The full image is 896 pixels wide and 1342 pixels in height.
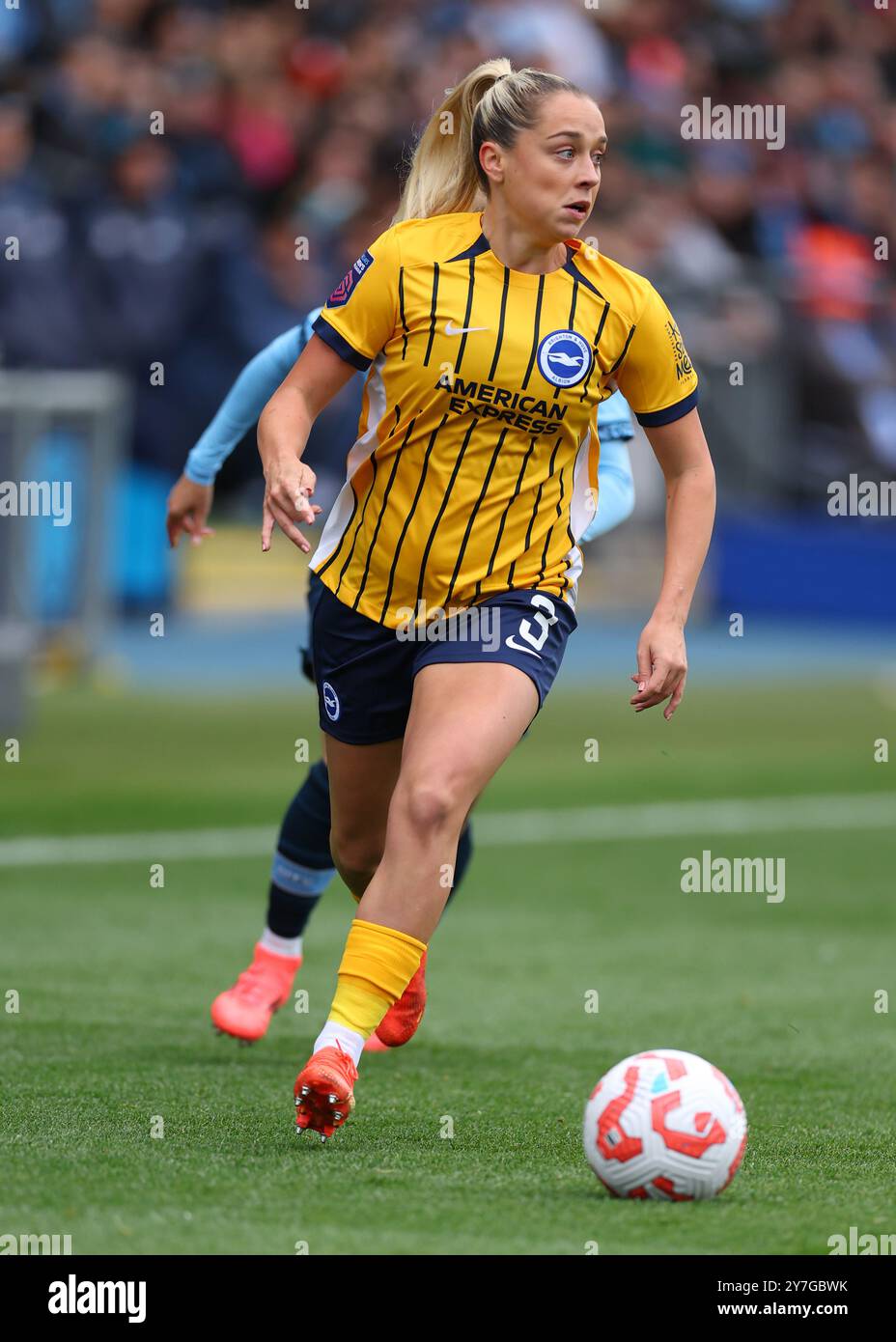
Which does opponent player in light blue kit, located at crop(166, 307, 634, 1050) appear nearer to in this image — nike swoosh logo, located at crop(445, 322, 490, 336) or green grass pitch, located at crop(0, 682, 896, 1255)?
green grass pitch, located at crop(0, 682, 896, 1255)

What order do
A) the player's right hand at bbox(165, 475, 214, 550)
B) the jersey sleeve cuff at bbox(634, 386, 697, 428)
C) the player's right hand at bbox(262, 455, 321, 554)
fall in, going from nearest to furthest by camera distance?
the player's right hand at bbox(262, 455, 321, 554), the jersey sleeve cuff at bbox(634, 386, 697, 428), the player's right hand at bbox(165, 475, 214, 550)

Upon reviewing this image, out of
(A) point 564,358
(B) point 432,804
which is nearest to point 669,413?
(A) point 564,358

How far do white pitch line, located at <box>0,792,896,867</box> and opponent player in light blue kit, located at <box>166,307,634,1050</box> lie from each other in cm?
349

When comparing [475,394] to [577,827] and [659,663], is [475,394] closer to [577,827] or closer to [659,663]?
[659,663]

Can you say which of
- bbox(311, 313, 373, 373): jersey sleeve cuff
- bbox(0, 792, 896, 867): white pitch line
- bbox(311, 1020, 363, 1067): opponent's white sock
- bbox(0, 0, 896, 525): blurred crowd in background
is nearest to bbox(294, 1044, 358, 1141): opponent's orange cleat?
bbox(311, 1020, 363, 1067): opponent's white sock

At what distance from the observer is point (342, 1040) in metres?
5.01

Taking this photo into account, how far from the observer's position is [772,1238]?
4.30 m

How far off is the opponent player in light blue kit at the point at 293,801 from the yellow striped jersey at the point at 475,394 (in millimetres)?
876

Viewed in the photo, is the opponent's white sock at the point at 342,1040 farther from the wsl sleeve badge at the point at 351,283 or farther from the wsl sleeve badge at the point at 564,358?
the wsl sleeve badge at the point at 351,283

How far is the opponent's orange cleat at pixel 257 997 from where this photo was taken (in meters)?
6.51

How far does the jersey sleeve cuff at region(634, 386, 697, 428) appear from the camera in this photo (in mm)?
5445

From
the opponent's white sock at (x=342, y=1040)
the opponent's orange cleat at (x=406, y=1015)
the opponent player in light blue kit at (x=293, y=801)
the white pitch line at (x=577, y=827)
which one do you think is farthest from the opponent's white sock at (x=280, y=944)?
the white pitch line at (x=577, y=827)

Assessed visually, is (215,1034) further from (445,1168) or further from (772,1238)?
(772,1238)

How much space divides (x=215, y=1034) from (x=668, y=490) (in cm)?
220
